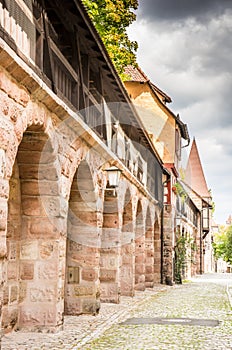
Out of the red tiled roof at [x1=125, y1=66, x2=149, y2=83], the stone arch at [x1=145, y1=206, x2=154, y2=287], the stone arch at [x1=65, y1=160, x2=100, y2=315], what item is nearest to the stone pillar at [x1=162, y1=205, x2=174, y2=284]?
the stone arch at [x1=145, y1=206, x2=154, y2=287]

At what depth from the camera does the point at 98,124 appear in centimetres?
1251

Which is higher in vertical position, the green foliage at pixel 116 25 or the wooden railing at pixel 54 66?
the green foliage at pixel 116 25

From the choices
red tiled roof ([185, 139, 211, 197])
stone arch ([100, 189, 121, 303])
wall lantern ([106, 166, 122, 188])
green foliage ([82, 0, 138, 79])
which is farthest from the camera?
red tiled roof ([185, 139, 211, 197])

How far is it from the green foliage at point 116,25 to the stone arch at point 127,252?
490cm

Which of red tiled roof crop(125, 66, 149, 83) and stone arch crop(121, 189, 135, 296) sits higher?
red tiled roof crop(125, 66, 149, 83)

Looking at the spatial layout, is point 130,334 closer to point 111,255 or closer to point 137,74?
point 111,255

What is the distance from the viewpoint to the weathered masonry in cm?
683

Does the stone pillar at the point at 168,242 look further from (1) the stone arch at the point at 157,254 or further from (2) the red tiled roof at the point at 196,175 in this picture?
(2) the red tiled roof at the point at 196,175

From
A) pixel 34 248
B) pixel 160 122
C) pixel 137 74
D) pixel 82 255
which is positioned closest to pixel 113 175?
pixel 82 255

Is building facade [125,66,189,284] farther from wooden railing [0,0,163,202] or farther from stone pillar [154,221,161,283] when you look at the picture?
wooden railing [0,0,163,202]

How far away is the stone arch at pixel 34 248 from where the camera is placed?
29.0 feet

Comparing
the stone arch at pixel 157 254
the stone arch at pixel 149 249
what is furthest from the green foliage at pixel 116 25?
the stone arch at pixel 157 254

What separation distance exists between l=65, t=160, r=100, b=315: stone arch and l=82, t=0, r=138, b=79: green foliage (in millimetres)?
7737

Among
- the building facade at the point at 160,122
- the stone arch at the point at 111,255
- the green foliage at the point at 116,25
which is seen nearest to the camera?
the stone arch at the point at 111,255
